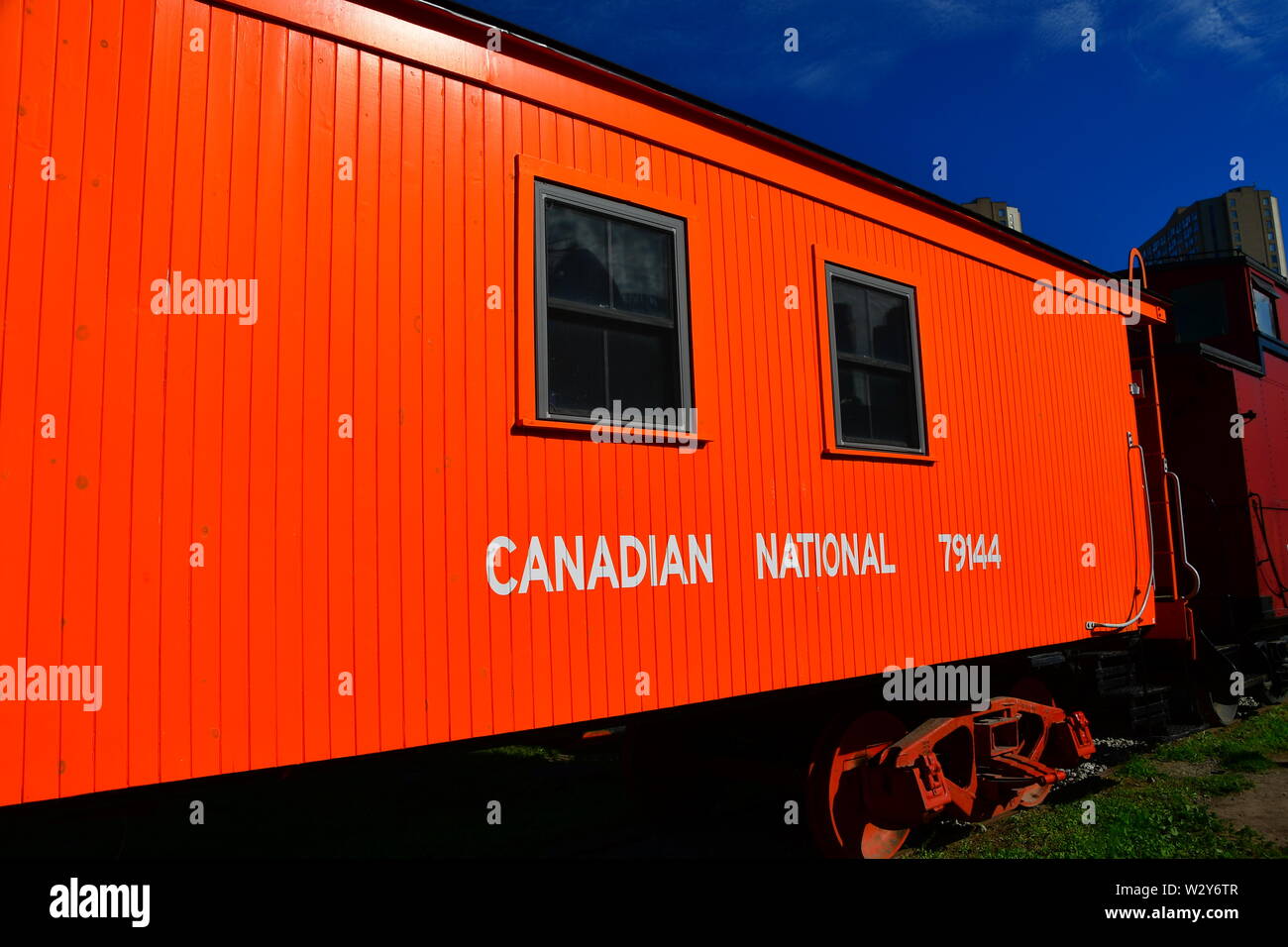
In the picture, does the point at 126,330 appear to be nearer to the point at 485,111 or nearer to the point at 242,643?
the point at 242,643

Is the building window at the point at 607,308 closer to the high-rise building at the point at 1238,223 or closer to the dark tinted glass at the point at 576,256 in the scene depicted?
the dark tinted glass at the point at 576,256

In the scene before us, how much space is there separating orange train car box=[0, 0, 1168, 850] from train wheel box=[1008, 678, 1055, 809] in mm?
1579

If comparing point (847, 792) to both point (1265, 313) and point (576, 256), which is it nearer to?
point (576, 256)

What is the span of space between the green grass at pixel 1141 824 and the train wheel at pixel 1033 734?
0.08 m

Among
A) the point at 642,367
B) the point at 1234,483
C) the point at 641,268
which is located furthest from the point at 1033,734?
the point at 641,268

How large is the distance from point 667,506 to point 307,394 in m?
1.66

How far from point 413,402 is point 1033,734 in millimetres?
5566

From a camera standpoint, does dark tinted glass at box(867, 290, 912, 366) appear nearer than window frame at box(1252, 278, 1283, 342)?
Yes

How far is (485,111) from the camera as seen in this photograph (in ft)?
12.0

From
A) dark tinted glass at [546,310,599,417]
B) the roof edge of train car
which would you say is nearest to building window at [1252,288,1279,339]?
the roof edge of train car

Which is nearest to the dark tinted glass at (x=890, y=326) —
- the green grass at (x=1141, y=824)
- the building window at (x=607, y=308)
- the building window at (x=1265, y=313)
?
the building window at (x=607, y=308)

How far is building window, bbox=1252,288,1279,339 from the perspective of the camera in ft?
33.0

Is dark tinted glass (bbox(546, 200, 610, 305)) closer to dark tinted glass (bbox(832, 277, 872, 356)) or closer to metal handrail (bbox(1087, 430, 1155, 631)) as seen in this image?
dark tinted glass (bbox(832, 277, 872, 356))
